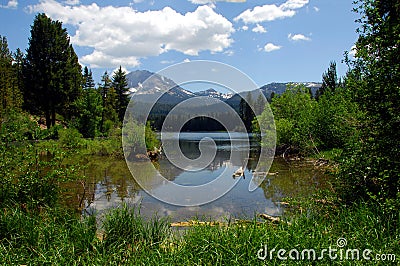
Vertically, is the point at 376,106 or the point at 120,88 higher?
the point at 120,88

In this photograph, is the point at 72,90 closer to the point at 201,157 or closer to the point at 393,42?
the point at 201,157

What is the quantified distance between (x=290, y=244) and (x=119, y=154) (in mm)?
19601

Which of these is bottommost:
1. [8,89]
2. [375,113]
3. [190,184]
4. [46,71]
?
[190,184]

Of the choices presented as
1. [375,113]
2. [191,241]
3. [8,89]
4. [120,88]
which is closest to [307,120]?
[375,113]

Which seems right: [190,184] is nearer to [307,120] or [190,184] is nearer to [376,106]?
[376,106]

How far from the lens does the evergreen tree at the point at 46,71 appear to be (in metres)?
33.3

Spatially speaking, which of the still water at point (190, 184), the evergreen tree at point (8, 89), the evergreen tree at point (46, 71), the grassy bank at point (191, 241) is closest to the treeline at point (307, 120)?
the still water at point (190, 184)

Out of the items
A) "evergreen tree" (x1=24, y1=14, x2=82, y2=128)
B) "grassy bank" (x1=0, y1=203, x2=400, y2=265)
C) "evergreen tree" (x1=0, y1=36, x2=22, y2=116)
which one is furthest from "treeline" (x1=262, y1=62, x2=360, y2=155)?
"evergreen tree" (x1=0, y1=36, x2=22, y2=116)

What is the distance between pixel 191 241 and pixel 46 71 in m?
→ 33.9

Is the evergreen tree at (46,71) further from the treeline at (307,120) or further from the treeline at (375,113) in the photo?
→ the treeline at (375,113)

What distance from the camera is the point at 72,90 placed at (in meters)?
35.3

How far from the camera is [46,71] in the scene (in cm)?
3309

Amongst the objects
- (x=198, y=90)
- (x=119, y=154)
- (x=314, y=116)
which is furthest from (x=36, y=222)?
(x=314, y=116)

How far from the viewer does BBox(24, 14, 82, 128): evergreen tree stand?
3334 cm
